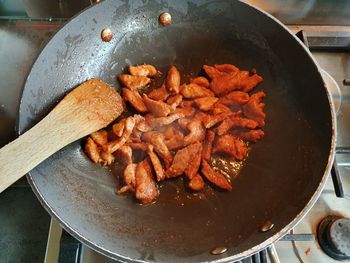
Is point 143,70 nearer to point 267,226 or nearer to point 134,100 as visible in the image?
point 134,100

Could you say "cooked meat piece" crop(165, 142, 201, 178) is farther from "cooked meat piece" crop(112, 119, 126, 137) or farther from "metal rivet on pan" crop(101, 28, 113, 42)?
"metal rivet on pan" crop(101, 28, 113, 42)

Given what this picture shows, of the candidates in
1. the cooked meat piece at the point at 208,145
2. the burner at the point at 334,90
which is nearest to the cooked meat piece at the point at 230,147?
the cooked meat piece at the point at 208,145

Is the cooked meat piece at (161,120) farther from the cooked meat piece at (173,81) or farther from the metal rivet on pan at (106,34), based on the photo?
the metal rivet on pan at (106,34)

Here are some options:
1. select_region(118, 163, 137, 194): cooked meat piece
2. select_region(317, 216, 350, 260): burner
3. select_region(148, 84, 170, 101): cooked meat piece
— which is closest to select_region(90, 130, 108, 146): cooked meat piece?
select_region(118, 163, 137, 194): cooked meat piece

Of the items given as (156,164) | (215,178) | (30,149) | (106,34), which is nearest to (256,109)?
(215,178)

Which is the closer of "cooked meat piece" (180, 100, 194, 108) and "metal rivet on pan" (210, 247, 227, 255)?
"metal rivet on pan" (210, 247, 227, 255)

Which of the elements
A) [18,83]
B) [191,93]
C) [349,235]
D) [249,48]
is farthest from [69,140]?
[349,235]
